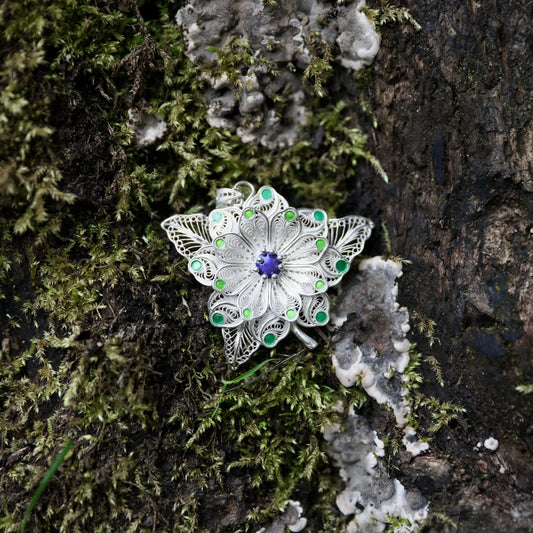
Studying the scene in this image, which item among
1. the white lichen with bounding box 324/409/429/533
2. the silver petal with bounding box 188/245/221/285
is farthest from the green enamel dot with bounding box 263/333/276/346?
the white lichen with bounding box 324/409/429/533

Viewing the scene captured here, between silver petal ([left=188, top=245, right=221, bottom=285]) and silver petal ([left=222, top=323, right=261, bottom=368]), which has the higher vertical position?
silver petal ([left=188, top=245, right=221, bottom=285])

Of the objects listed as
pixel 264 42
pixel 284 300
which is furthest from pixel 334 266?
pixel 264 42

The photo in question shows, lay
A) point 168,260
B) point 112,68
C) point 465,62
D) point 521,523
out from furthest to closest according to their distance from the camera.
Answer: point 168,260 < point 112,68 < point 465,62 < point 521,523

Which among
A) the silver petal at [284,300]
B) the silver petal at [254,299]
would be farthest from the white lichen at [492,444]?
the silver petal at [254,299]

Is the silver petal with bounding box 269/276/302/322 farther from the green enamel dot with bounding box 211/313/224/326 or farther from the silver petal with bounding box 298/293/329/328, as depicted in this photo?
the green enamel dot with bounding box 211/313/224/326

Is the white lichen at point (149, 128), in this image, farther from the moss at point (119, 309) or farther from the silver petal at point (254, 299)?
the silver petal at point (254, 299)

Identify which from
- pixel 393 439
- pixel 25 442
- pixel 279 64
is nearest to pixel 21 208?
pixel 25 442

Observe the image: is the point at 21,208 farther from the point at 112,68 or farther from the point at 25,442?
the point at 25,442
